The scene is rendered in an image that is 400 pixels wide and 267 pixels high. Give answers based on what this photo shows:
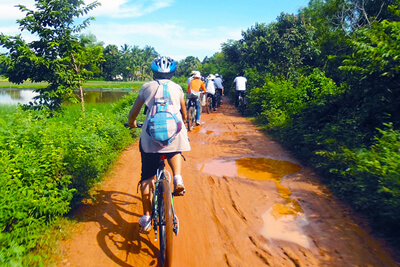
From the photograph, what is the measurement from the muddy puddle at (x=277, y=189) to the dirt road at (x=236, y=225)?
12 mm

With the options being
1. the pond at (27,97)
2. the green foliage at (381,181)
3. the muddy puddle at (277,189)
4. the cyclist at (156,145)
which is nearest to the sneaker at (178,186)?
the cyclist at (156,145)

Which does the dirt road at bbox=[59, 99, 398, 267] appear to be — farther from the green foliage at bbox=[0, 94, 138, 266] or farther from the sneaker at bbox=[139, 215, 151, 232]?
the green foliage at bbox=[0, 94, 138, 266]

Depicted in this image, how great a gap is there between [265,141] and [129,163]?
3.68 m

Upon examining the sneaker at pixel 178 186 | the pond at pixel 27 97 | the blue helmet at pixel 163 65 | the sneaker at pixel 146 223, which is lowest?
the pond at pixel 27 97

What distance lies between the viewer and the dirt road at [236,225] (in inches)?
119

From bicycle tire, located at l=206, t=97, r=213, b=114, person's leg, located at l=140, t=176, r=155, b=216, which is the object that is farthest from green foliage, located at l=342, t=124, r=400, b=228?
bicycle tire, located at l=206, t=97, r=213, b=114

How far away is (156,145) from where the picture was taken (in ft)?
9.49

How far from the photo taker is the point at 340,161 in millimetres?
4684

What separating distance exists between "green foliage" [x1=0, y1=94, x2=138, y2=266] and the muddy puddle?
2.29 m

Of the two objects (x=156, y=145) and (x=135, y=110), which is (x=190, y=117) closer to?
(x=135, y=110)

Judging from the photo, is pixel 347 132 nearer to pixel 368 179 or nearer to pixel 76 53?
pixel 368 179

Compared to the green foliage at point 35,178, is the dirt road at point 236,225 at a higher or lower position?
lower

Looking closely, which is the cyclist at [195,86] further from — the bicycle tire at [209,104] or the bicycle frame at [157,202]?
the bicycle frame at [157,202]

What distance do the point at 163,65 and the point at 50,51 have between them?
714cm
